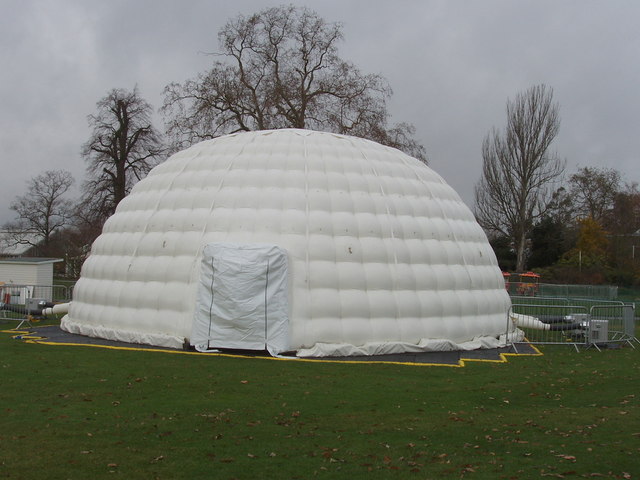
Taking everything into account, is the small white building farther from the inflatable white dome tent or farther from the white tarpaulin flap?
the white tarpaulin flap

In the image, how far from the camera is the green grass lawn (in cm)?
592

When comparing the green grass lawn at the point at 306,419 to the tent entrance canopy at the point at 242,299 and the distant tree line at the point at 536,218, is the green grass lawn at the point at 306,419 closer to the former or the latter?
the tent entrance canopy at the point at 242,299

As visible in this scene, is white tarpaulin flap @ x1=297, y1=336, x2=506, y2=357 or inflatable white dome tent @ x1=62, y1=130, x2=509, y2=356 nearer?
white tarpaulin flap @ x1=297, y1=336, x2=506, y2=357

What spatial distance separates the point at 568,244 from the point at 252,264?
41.4m

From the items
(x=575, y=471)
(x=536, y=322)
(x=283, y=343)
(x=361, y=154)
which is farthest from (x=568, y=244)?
(x=575, y=471)

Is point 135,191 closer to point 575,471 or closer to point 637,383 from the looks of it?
point 637,383

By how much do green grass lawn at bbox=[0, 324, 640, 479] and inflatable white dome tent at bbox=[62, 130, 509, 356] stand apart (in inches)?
47.9

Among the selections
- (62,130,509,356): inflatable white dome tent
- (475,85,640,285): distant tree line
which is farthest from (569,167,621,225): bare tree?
(62,130,509,356): inflatable white dome tent

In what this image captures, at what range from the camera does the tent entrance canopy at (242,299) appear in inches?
500

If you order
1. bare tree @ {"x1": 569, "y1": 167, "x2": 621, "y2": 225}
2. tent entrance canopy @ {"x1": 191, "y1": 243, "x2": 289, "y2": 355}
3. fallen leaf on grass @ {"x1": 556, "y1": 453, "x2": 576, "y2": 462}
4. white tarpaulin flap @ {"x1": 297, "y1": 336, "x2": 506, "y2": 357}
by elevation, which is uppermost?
bare tree @ {"x1": 569, "y1": 167, "x2": 621, "y2": 225}

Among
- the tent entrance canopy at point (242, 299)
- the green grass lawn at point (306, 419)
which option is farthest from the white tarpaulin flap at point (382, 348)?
the green grass lawn at point (306, 419)

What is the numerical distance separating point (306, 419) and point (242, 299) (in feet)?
17.5

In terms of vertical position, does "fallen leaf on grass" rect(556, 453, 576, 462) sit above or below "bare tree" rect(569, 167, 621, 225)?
below

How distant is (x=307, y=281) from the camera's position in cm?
1288
